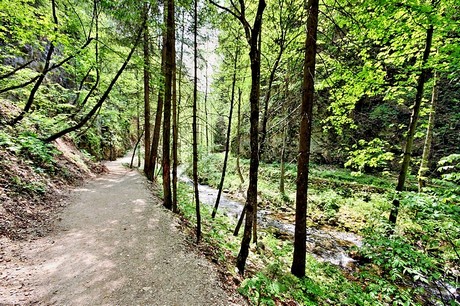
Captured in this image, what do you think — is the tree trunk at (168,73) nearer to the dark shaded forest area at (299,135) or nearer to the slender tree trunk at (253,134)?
the dark shaded forest area at (299,135)

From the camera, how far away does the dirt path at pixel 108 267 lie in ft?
10.2

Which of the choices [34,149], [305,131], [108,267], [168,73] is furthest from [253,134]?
[34,149]

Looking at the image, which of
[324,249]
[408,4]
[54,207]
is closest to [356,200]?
[324,249]

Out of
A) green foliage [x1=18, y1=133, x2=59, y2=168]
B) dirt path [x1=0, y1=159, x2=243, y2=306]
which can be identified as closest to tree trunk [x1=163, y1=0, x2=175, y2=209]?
dirt path [x1=0, y1=159, x2=243, y2=306]

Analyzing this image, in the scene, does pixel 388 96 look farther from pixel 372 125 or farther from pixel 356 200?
pixel 372 125

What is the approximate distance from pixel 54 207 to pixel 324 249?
27.9 feet

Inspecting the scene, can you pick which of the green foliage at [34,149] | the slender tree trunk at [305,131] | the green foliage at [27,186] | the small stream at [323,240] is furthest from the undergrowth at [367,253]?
the green foliage at [34,149]

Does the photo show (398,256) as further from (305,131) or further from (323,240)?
(323,240)

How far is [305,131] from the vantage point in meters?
5.09

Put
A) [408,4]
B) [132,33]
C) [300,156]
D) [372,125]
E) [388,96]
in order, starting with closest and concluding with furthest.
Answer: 1. [408,4]
2. [300,156]
3. [388,96]
4. [132,33]
5. [372,125]

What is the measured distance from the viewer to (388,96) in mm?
6250

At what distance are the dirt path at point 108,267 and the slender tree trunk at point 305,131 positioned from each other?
2.34 meters

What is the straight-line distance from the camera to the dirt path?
312 cm

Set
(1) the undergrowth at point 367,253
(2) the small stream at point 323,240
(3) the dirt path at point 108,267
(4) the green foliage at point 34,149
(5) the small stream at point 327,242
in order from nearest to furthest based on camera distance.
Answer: (3) the dirt path at point 108,267, (1) the undergrowth at point 367,253, (5) the small stream at point 327,242, (4) the green foliage at point 34,149, (2) the small stream at point 323,240
